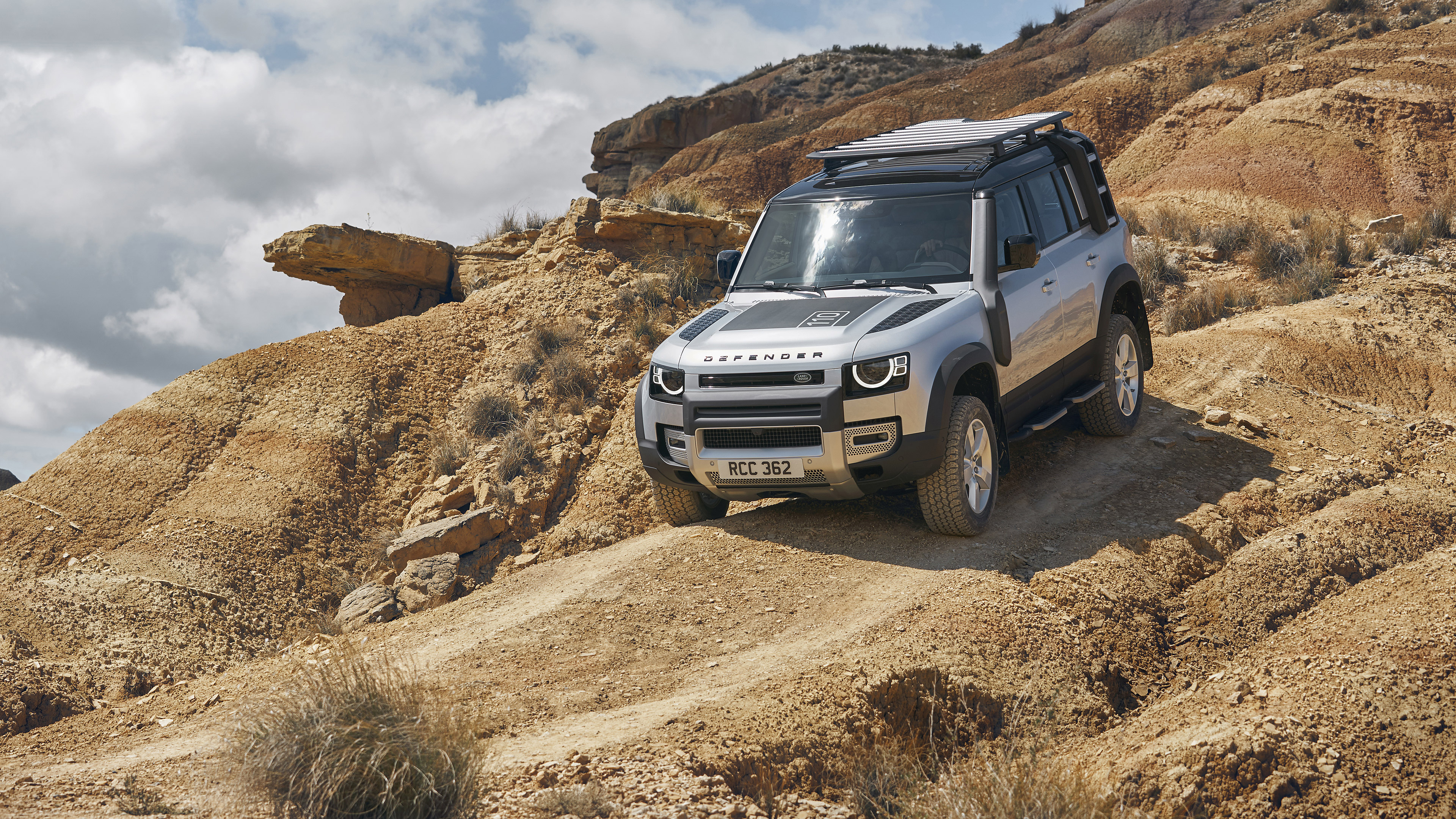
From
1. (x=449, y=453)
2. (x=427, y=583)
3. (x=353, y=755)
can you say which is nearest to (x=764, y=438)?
(x=353, y=755)

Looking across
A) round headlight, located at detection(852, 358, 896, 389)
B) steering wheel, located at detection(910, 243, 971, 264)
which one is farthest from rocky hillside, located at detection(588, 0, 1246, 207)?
round headlight, located at detection(852, 358, 896, 389)

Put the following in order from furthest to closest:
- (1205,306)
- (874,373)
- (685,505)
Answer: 1. (1205,306)
2. (685,505)
3. (874,373)

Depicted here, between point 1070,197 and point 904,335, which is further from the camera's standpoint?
point 1070,197

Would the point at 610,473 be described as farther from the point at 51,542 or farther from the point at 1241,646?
the point at 1241,646

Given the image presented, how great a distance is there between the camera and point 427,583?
8.84 meters

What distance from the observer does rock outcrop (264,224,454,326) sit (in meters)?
14.3

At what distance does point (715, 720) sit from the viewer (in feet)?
16.0

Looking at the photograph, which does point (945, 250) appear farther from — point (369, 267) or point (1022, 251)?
point (369, 267)

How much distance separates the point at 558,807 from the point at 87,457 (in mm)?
9014

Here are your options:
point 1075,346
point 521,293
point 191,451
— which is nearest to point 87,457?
point 191,451

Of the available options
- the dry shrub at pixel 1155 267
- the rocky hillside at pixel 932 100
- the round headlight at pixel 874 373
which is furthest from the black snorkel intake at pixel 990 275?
the rocky hillside at pixel 932 100

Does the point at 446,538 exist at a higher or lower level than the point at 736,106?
lower

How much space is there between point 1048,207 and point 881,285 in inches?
74.8

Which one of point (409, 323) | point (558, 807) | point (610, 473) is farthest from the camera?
point (409, 323)
